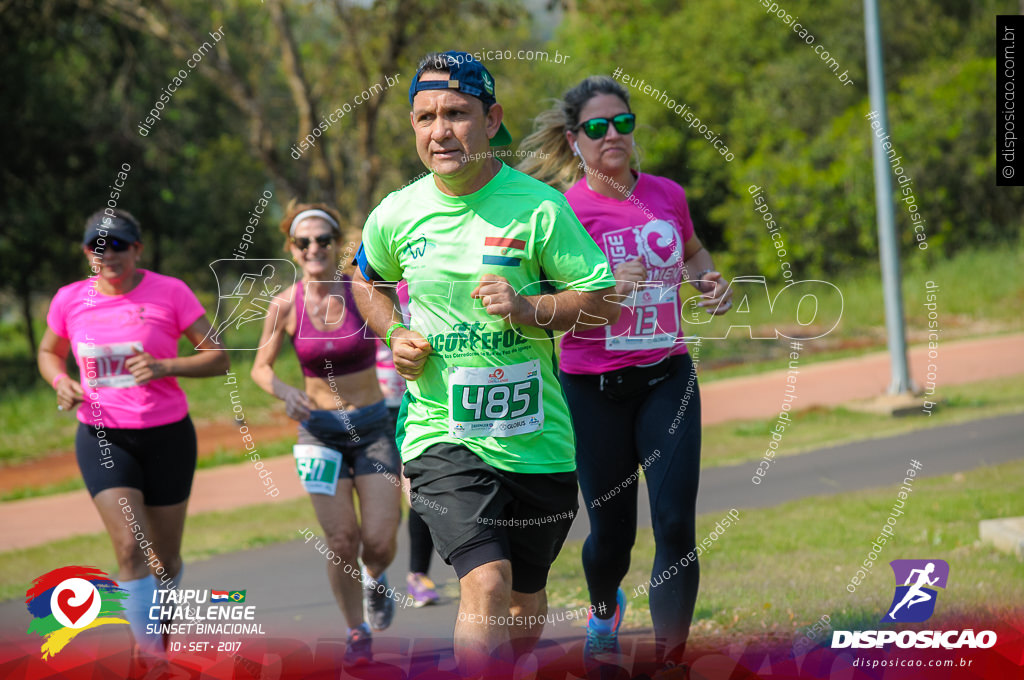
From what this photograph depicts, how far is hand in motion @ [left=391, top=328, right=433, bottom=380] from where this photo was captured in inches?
127

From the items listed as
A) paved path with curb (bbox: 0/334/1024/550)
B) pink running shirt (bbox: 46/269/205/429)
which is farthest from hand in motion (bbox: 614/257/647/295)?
paved path with curb (bbox: 0/334/1024/550)

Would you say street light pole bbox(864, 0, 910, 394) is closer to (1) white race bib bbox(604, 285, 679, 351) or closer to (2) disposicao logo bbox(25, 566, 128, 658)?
(1) white race bib bbox(604, 285, 679, 351)

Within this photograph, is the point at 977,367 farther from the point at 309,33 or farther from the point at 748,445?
the point at 309,33

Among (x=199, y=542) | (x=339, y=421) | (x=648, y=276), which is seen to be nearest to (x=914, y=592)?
(x=648, y=276)

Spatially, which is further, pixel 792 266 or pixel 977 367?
pixel 792 266

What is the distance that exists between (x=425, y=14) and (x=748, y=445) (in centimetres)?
705

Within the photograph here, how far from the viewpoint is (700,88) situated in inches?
1093

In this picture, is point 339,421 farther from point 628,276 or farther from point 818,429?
point 818,429

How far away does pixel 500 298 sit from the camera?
306 cm

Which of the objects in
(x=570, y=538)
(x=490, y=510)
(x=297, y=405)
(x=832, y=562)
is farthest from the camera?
(x=570, y=538)

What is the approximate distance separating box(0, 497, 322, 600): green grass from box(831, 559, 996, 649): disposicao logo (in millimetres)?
4746

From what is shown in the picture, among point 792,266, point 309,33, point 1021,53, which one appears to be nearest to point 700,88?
point 792,266

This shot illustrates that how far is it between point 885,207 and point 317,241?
6.79 metres

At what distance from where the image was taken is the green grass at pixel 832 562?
453cm
